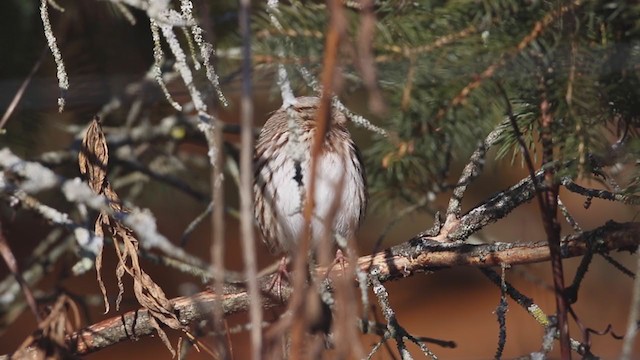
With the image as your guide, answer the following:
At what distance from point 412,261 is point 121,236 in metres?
0.54

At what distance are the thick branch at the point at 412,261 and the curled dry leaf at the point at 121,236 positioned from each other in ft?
0.20

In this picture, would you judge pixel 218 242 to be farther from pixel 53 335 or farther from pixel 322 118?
pixel 53 335

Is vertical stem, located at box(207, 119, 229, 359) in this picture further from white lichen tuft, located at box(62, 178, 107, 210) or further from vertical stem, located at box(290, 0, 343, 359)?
white lichen tuft, located at box(62, 178, 107, 210)

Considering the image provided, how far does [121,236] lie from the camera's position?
1547mm

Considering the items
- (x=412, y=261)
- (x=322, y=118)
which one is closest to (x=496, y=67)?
(x=412, y=261)

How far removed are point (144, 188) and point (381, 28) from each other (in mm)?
1161

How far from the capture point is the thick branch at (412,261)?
58.4 inches

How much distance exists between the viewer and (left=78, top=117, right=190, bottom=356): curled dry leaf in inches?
58.6

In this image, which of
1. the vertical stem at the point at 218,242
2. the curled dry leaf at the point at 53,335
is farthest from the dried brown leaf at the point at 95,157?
the vertical stem at the point at 218,242

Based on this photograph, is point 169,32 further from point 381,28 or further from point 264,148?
point 264,148

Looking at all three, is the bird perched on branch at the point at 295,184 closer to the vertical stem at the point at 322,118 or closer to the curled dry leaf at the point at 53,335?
the curled dry leaf at the point at 53,335

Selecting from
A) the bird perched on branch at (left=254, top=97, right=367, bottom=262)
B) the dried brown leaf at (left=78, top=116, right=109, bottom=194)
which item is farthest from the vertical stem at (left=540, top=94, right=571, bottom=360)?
the bird perched on branch at (left=254, top=97, right=367, bottom=262)

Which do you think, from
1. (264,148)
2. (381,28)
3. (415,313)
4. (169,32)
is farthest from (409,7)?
(415,313)

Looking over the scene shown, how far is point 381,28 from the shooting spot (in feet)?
5.74
